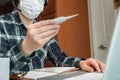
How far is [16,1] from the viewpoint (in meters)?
1.24

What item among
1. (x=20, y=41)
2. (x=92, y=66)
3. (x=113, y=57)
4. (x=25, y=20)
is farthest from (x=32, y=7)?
(x=113, y=57)

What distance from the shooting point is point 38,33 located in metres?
0.64

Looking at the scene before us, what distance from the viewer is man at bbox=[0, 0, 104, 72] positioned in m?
0.65

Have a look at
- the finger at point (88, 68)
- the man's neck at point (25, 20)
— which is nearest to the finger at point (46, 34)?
the finger at point (88, 68)

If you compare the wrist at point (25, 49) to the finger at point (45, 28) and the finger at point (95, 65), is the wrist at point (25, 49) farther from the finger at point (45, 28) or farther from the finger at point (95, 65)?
the finger at point (95, 65)

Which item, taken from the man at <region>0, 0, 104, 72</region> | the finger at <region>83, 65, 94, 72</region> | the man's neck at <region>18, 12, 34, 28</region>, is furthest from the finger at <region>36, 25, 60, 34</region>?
the man's neck at <region>18, 12, 34, 28</region>

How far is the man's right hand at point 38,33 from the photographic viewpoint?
0.62m

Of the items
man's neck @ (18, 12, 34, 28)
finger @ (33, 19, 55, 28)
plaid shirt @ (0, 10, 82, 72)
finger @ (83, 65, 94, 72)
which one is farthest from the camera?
man's neck @ (18, 12, 34, 28)

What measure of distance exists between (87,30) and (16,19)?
101cm

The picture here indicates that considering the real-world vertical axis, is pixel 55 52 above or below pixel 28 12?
below

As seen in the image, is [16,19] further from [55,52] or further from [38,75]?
[38,75]

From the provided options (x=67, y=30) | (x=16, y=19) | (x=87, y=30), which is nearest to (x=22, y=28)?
(x=16, y=19)

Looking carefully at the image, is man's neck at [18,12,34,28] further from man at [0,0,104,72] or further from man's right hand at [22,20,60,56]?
man's right hand at [22,20,60,56]

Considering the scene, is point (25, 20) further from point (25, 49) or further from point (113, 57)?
point (113, 57)
